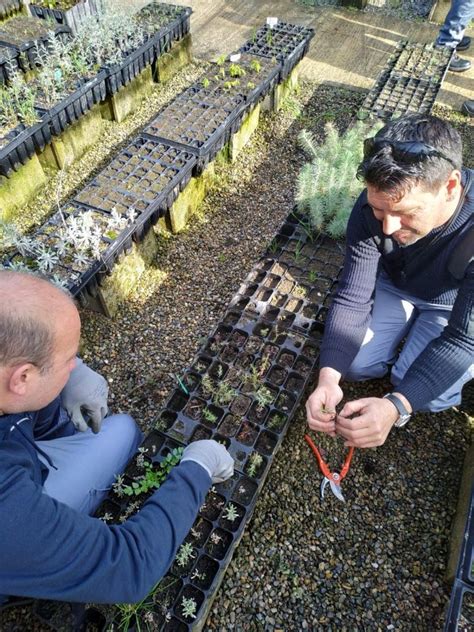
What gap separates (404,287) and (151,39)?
3568mm

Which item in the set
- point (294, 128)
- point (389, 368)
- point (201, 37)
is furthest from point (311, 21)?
point (389, 368)

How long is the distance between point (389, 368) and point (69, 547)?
1.92 meters

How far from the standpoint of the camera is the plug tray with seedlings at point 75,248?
2.48 meters

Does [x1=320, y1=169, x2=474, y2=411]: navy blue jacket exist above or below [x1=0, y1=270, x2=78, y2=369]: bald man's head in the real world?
below

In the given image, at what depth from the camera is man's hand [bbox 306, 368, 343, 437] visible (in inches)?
73.5

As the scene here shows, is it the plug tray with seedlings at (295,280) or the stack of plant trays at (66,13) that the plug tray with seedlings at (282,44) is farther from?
the plug tray with seedlings at (295,280)

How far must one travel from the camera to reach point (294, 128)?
4.26 metres

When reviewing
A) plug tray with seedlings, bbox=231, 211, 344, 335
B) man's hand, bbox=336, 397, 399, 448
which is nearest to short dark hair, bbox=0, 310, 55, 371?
man's hand, bbox=336, 397, 399, 448

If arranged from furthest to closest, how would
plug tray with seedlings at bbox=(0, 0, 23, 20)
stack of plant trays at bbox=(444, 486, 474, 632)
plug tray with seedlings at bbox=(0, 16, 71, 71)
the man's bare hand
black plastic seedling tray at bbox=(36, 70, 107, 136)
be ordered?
plug tray with seedlings at bbox=(0, 0, 23, 20), plug tray with seedlings at bbox=(0, 16, 71, 71), black plastic seedling tray at bbox=(36, 70, 107, 136), the man's bare hand, stack of plant trays at bbox=(444, 486, 474, 632)

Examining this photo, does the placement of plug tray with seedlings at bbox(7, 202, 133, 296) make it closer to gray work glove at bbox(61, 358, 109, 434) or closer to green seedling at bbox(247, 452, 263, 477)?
gray work glove at bbox(61, 358, 109, 434)

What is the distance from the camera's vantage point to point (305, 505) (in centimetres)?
210

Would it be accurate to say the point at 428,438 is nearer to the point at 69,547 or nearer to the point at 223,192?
the point at 69,547

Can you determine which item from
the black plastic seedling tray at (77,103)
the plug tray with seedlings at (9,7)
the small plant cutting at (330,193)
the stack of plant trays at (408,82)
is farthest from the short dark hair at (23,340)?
the plug tray with seedlings at (9,7)

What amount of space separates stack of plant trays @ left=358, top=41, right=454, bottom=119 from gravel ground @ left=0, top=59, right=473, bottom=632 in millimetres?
1891
